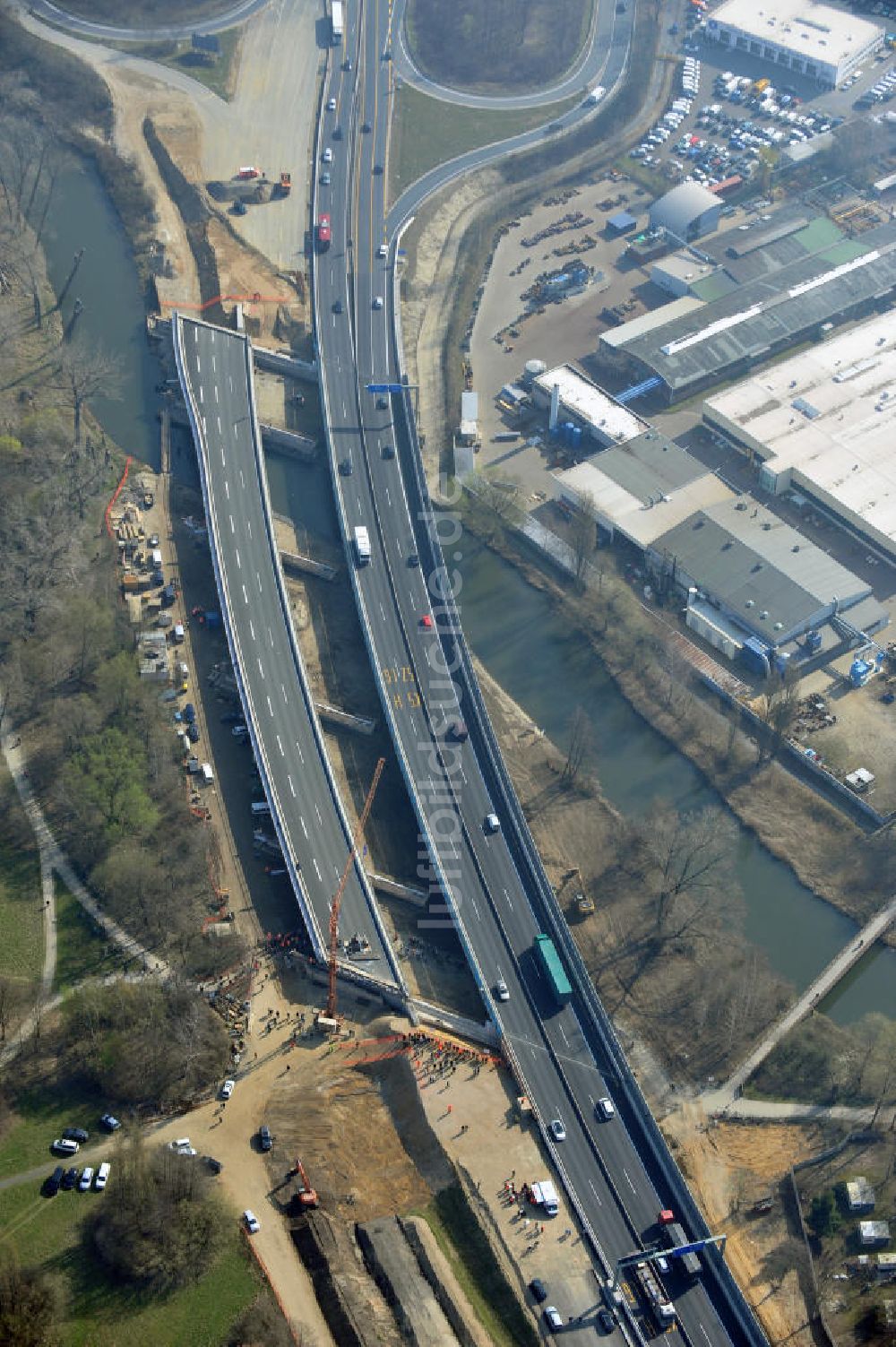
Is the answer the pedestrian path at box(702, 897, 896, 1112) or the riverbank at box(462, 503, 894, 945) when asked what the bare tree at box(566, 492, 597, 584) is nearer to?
the riverbank at box(462, 503, 894, 945)

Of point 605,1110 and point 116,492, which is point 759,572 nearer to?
point 605,1110

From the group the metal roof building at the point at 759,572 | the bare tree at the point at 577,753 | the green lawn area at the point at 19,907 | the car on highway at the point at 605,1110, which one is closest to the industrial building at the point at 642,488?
the metal roof building at the point at 759,572

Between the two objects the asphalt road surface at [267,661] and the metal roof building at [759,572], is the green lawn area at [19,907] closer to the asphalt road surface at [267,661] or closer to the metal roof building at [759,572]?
the asphalt road surface at [267,661]

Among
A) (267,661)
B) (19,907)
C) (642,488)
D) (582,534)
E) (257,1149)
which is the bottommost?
(257,1149)

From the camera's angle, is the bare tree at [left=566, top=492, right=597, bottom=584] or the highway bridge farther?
the bare tree at [left=566, top=492, right=597, bottom=584]

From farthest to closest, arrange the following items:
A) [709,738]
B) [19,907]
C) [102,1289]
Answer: [709,738] < [19,907] < [102,1289]

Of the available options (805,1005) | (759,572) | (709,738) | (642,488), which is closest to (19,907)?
(805,1005)

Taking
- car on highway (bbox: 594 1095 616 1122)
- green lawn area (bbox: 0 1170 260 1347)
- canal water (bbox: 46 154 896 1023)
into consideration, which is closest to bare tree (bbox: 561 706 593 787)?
canal water (bbox: 46 154 896 1023)
